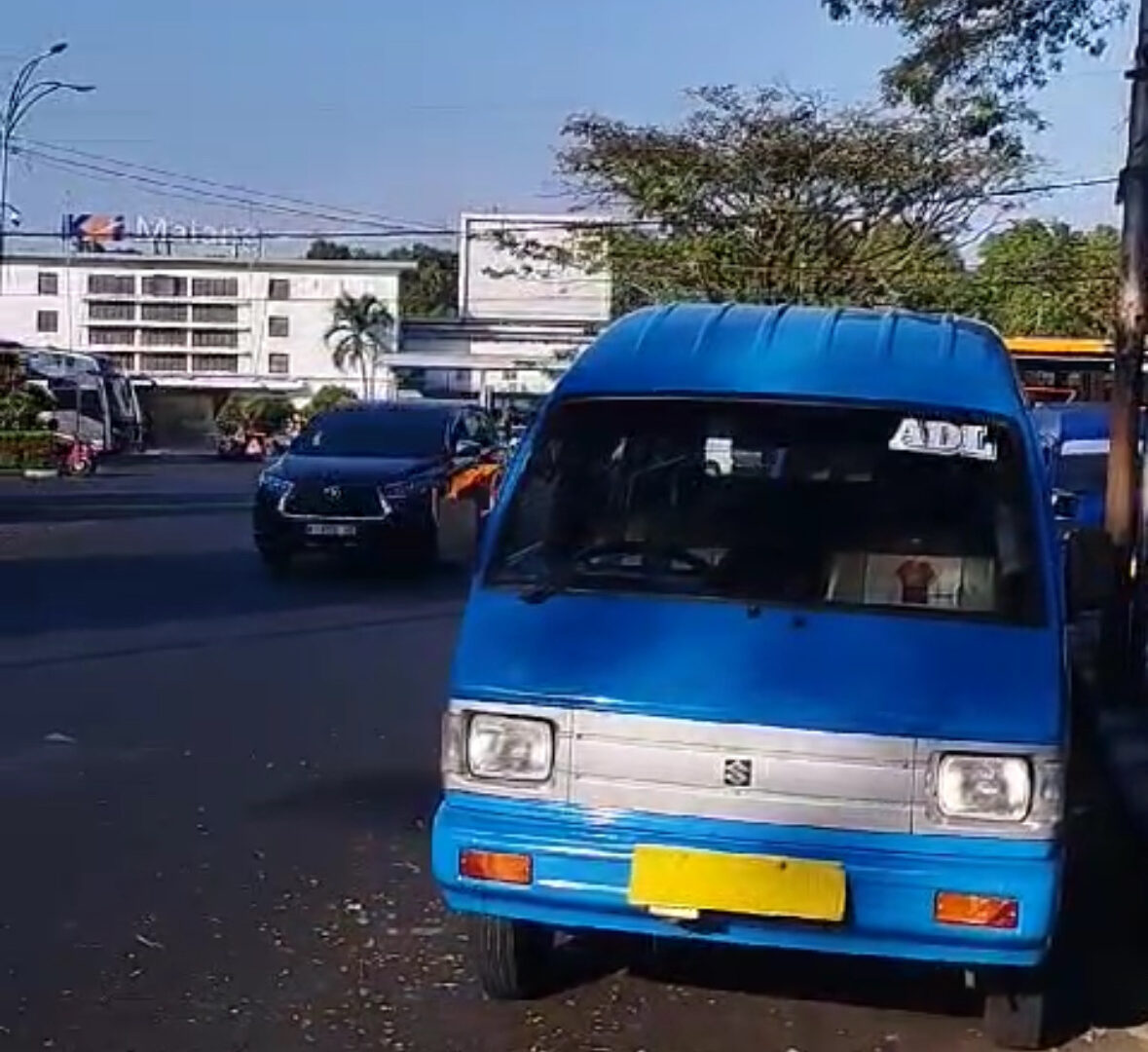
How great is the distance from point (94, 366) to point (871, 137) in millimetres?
25805

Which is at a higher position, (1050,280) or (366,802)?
(1050,280)

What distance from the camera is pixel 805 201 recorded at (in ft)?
121

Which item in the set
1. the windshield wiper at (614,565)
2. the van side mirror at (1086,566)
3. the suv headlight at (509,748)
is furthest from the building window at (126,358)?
the suv headlight at (509,748)

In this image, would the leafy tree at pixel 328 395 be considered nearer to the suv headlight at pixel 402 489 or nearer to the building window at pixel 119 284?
the building window at pixel 119 284

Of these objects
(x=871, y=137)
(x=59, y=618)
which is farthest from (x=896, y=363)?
(x=871, y=137)

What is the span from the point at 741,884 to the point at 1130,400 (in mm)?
7678

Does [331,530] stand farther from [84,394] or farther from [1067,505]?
[84,394]

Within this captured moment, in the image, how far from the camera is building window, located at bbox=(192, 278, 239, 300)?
96562 mm

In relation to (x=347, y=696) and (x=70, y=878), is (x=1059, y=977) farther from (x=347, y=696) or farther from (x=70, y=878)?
(x=347, y=696)

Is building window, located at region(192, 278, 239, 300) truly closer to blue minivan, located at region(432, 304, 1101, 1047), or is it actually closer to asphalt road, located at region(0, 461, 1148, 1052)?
asphalt road, located at region(0, 461, 1148, 1052)

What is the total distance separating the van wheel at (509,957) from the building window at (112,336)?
307ft

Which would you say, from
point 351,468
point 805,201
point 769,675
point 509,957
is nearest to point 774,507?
point 769,675

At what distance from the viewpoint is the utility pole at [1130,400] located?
1192cm

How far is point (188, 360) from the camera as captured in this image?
9769cm
